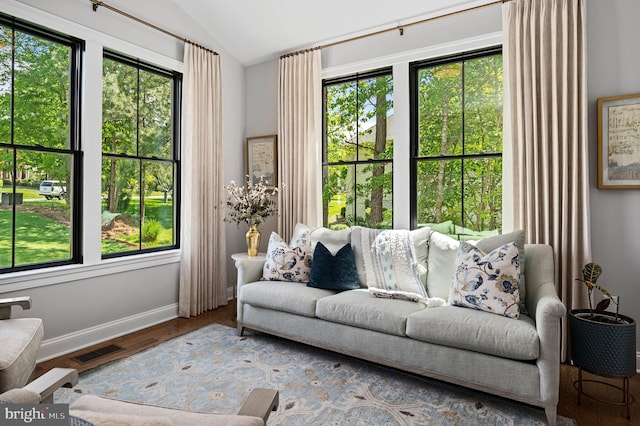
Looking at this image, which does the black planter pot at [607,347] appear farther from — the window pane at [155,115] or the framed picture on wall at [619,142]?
the window pane at [155,115]

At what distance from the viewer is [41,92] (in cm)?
295

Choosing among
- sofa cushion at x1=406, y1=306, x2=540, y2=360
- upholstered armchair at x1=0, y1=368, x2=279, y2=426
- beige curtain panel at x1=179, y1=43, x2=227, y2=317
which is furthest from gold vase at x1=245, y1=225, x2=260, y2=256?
upholstered armchair at x1=0, y1=368, x2=279, y2=426

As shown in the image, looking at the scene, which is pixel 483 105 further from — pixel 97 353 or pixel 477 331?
pixel 97 353

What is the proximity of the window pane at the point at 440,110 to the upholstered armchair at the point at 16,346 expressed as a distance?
321cm

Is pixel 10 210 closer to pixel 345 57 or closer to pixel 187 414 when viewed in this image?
pixel 187 414

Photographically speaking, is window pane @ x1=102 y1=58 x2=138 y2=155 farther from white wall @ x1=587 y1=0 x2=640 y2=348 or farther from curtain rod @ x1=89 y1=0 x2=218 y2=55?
white wall @ x1=587 y1=0 x2=640 y2=348

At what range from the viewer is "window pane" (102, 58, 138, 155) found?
3.38m

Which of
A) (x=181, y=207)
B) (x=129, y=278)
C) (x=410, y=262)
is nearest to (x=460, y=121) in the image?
(x=410, y=262)

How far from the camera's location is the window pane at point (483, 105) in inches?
127

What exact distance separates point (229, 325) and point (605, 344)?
2942mm

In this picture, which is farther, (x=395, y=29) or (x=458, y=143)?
(x=395, y=29)

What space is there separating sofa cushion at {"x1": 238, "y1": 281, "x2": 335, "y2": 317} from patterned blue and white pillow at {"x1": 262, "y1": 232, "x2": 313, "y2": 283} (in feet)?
0.27

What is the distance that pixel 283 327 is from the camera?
10.1 feet

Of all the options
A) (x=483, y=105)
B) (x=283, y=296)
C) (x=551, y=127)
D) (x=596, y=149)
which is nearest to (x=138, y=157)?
(x=283, y=296)
